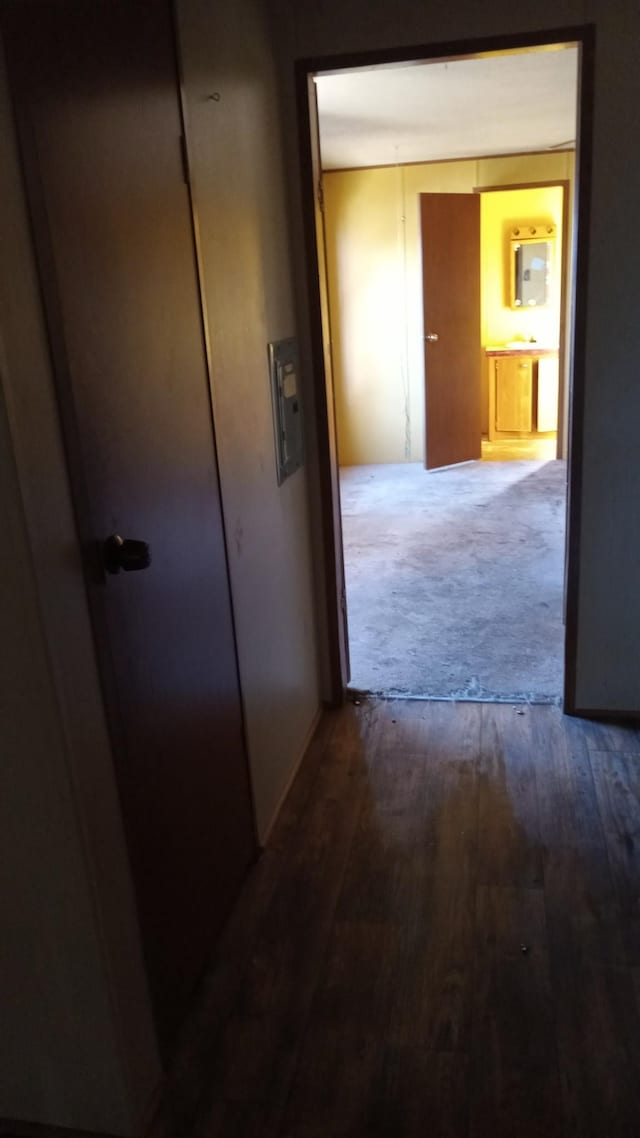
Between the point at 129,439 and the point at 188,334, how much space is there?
382mm

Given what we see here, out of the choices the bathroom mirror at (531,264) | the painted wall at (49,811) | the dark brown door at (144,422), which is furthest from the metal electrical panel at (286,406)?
the bathroom mirror at (531,264)

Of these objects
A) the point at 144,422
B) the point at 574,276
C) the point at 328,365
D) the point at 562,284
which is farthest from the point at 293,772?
the point at 562,284

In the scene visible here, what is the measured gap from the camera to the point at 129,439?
1.44m

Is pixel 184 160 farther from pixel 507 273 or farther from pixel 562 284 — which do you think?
pixel 507 273

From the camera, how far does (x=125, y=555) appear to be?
1347mm

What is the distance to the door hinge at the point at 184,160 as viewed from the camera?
171cm

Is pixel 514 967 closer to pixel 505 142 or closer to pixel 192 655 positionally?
pixel 192 655

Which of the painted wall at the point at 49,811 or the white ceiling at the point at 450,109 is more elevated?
the white ceiling at the point at 450,109

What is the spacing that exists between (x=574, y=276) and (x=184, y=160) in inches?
49.1

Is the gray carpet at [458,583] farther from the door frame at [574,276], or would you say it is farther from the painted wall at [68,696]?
the painted wall at [68,696]

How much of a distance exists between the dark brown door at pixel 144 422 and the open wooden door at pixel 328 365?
2.98 feet

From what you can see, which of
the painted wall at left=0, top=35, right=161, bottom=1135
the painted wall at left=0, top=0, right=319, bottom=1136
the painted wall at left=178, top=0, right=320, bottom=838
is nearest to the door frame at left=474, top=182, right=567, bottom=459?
the painted wall at left=178, top=0, right=320, bottom=838

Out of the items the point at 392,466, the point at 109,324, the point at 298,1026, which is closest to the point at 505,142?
the point at 392,466

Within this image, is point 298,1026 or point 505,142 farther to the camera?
point 505,142
